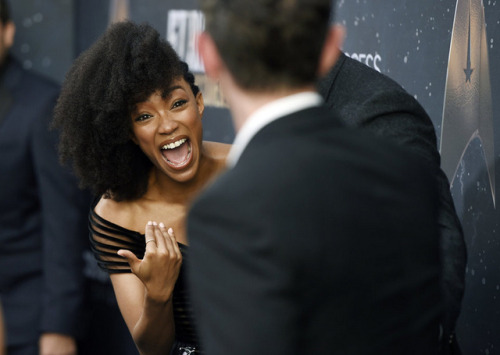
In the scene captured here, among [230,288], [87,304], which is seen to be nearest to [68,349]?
[87,304]

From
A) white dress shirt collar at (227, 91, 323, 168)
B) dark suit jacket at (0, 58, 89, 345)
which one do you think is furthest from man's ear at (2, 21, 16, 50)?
white dress shirt collar at (227, 91, 323, 168)

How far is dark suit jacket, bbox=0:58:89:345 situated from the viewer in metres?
3.37

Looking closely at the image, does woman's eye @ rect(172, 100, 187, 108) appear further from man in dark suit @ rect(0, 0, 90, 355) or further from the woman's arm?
man in dark suit @ rect(0, 0, 90, 355)

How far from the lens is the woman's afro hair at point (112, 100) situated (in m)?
2.49

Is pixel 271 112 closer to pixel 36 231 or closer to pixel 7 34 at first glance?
pixel 36 231

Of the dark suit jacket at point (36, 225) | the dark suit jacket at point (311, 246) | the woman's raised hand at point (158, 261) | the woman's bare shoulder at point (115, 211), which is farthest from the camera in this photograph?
the dark suit jacket at point (36, 225)

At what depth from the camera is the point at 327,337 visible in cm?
122

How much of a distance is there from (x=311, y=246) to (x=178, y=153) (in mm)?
1428

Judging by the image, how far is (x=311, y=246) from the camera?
3.88 ft

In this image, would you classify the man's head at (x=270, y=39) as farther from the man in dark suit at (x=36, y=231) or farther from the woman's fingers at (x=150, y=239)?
the man in dark suit at (x=36, y=231)

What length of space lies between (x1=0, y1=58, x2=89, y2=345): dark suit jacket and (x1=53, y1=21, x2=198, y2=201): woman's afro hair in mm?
727

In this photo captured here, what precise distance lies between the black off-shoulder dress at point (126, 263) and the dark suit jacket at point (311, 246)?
1283mm

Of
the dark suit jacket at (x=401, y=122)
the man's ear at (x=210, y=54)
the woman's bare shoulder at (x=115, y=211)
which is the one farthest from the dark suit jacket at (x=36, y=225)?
the man's ear at (x=210, y=54)

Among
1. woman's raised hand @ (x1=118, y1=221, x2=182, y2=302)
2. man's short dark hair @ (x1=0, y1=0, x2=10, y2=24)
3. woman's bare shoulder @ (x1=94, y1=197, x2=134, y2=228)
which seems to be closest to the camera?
woman's raised hand @ (x1=118, y1=221, x2=182, y2=302)
